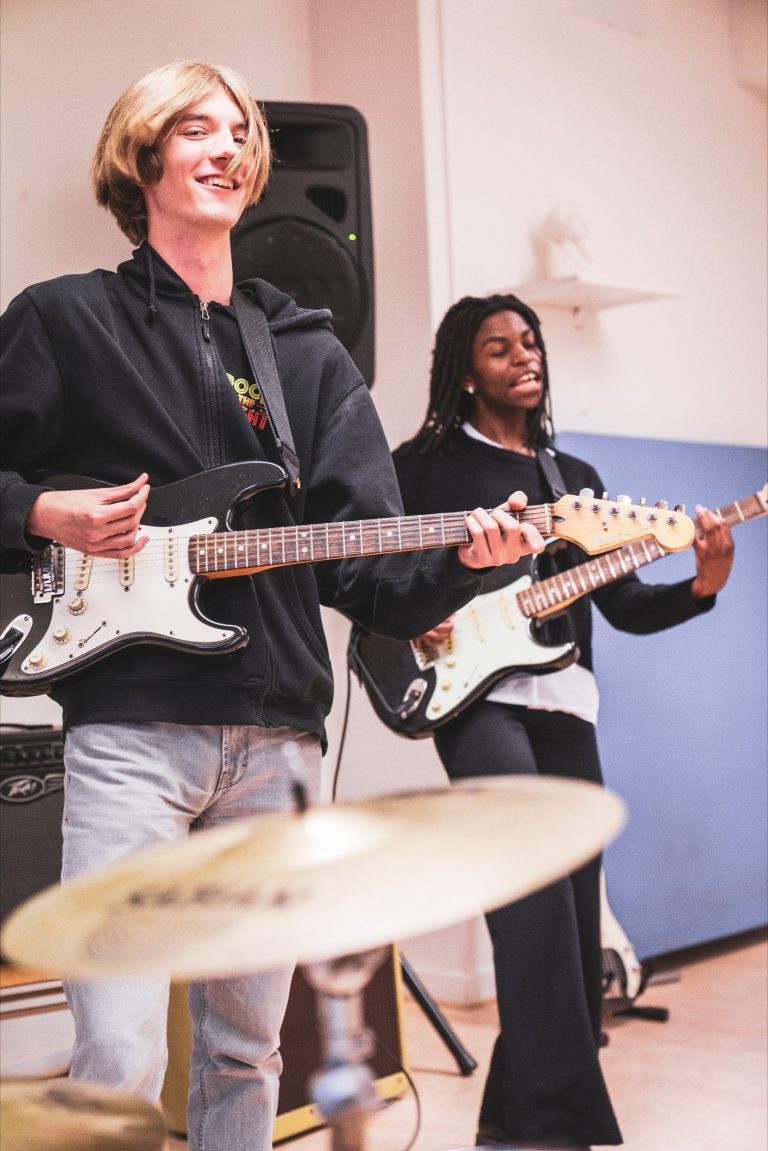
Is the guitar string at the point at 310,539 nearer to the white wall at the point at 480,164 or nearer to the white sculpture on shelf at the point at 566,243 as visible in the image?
the white wall at the point at 480,164

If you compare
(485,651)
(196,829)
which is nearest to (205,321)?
(196,829)

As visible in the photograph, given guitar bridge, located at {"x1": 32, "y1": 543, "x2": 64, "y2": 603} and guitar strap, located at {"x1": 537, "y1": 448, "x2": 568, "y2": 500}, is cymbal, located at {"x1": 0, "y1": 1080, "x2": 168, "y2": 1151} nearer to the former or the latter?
guitar bridge, located at {"x1": 32, "y1": 543, "x2": 64, "y2": 603}

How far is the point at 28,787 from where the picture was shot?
9.57 feet

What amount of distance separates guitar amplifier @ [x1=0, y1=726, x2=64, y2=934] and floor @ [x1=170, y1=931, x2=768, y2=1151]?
0.64 meters

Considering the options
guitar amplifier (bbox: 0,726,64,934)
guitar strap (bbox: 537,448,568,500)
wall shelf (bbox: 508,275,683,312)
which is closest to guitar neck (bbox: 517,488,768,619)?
guitar strap (bbox: 537,448,568,500)

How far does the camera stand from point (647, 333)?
4.42 meters

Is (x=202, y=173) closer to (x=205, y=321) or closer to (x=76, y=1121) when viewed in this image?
(x=205, y=321)

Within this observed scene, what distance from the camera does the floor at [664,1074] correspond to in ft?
8.60

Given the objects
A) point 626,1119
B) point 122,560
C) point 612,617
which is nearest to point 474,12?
point 612,617

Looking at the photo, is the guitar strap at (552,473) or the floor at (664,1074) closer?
the floor at (664,1074)

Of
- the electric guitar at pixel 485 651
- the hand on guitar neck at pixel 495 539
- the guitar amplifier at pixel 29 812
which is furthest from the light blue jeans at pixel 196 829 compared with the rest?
the guitar amplifier at pixel 29 812

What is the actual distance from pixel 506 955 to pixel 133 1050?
39.8 inches

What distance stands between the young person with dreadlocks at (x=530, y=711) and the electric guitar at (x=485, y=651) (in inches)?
1.4

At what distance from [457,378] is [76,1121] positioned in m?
2.29
